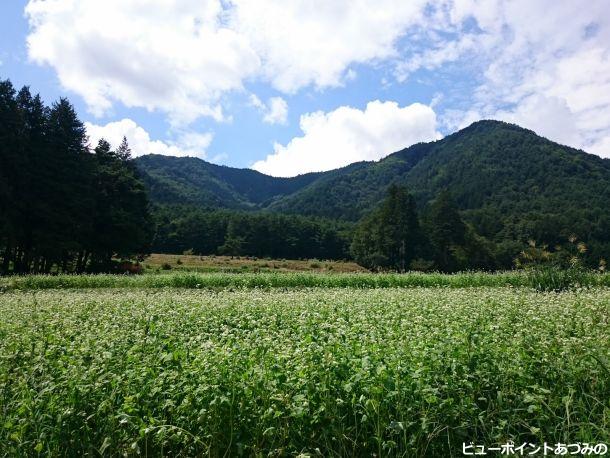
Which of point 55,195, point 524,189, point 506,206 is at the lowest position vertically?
point 55,195

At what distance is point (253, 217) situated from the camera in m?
114

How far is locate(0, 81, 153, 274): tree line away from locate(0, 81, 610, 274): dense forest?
125 millimetres

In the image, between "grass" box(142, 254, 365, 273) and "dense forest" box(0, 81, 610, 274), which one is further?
"grass" box(142, 254, 365, 273)

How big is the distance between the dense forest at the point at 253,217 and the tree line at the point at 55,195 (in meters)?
0.13

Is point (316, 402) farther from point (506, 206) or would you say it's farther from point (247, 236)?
point (506, 206)

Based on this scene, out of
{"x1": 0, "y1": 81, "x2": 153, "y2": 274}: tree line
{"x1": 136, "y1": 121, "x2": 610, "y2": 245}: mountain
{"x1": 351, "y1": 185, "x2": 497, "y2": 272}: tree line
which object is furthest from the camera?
{"x1": 136, "y1": 121, "x2": 610, "y2": 245}: mountain

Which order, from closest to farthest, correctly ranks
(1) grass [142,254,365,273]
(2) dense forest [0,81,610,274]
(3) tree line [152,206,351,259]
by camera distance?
(2) dense forest [0,81,610,274], (1) grass [142,254,365,273], (3) tree line [152,206,351,259]

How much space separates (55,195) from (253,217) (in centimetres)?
7286

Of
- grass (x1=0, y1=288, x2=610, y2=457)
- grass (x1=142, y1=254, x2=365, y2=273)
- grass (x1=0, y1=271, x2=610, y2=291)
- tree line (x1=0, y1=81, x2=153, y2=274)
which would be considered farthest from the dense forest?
grass (x1=0, y1=288, x2=610, y2=457)

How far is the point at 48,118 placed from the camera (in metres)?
45.2

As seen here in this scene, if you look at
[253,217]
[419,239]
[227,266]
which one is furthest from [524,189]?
[227,266]

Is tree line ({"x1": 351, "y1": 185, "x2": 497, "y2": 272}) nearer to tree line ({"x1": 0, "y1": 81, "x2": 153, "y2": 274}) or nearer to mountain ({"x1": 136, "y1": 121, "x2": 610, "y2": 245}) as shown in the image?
mountain ({"x1": 136, "y1": 121, "x2": 610, "y2": 245})

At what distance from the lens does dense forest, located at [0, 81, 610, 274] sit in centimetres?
4066

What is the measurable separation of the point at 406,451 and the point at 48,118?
52378 mm
